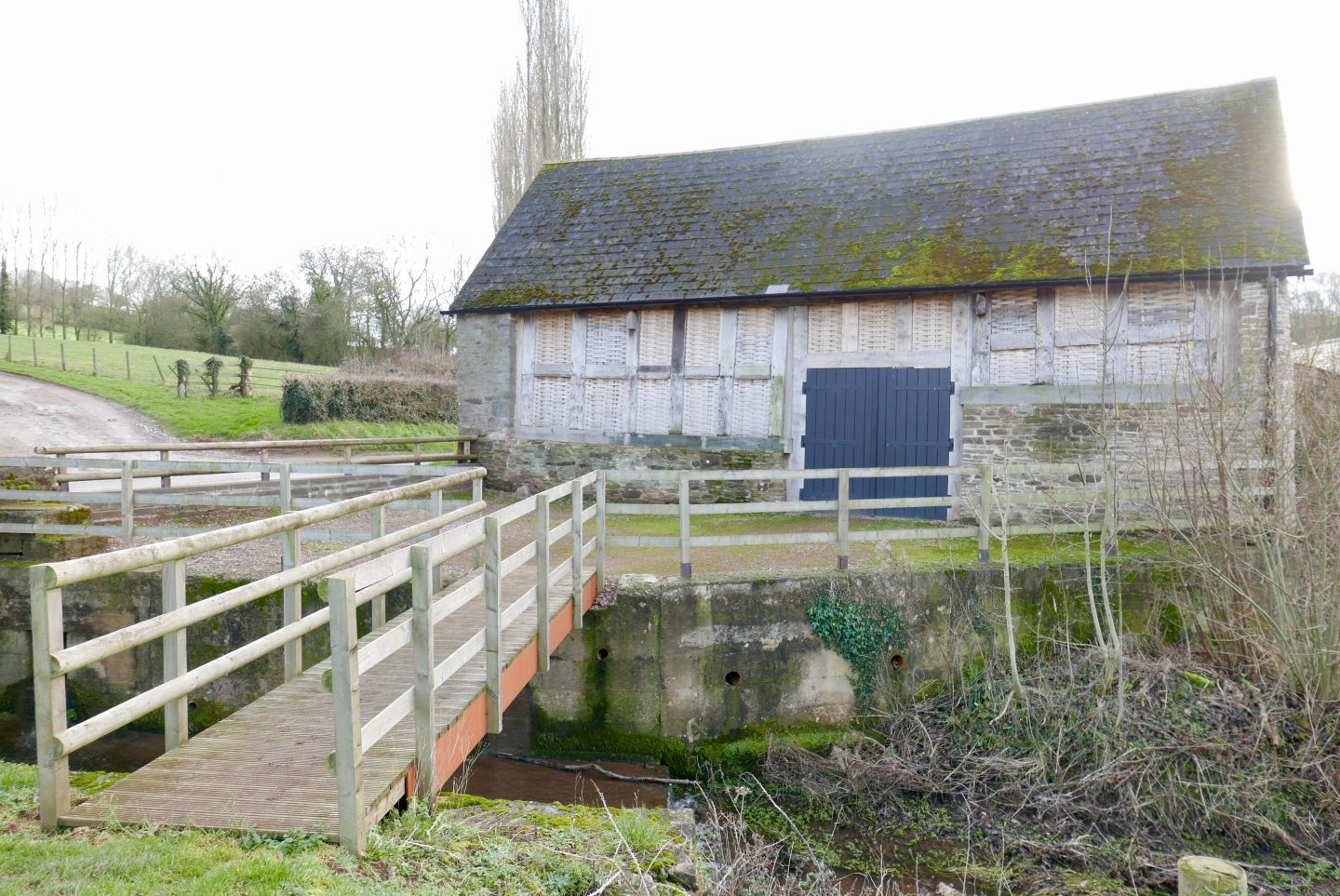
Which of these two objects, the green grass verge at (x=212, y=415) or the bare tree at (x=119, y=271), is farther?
the bare tree at (x=119, y=271)

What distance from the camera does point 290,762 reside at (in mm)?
3791

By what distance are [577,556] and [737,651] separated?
75.2 inches

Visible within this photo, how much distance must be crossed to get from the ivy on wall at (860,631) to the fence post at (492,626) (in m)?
3.70

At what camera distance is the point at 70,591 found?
756 cm

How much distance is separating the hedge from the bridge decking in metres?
17.5

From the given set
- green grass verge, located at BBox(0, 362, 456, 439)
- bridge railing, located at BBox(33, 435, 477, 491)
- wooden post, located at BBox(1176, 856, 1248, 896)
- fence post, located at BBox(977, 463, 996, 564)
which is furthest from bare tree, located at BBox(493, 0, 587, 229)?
wooden post, located at BBox(1176, 856, 1248, 896)

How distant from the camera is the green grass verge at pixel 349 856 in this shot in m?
2.79

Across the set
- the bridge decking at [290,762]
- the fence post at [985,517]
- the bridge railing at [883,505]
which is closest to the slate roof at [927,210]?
the bridge railing at [883,505]

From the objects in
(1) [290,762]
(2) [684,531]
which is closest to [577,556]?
(2) [684,531]

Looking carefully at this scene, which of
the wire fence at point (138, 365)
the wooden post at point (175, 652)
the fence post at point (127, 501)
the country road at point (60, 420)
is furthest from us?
the wire fence at point (138, 365)

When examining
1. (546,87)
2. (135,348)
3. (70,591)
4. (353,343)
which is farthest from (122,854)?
(135,348)

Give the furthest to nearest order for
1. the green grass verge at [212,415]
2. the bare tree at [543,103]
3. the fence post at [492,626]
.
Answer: the bare tree at [543,103] < the green grass verge at [212,415] < the fence post at [492,626]

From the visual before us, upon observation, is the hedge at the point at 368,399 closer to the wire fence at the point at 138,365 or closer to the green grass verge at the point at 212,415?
the green grass verge at the point at 212,415

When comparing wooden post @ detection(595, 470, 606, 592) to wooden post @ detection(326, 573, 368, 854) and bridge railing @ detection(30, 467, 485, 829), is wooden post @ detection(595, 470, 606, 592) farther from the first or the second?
wooden post @ detection(326, 573, 368, 854)
